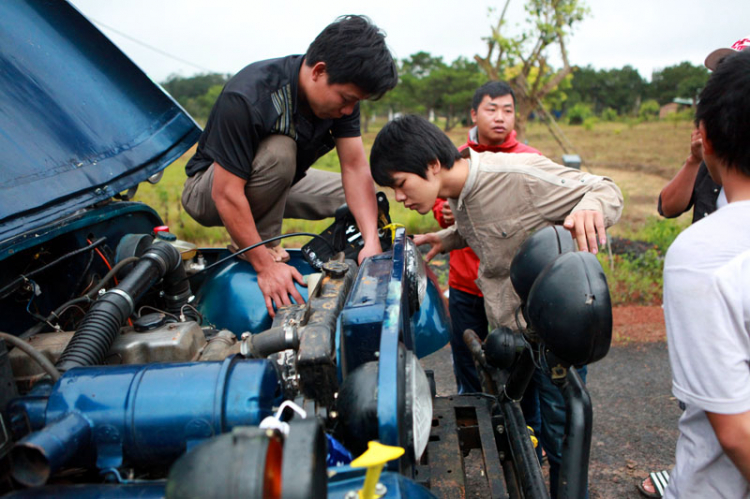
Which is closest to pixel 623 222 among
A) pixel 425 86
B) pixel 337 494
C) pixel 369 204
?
pixel 369 204

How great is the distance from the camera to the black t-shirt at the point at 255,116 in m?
2.14

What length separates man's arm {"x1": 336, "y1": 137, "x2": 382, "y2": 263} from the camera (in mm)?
2401

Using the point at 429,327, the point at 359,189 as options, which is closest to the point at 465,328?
the point at 429,327

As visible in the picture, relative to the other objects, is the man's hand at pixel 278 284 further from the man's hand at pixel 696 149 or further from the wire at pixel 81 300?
the man's hand at pixel 696 149

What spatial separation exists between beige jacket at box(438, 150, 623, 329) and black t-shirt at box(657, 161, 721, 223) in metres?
0.54

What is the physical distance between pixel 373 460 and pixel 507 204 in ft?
5.52

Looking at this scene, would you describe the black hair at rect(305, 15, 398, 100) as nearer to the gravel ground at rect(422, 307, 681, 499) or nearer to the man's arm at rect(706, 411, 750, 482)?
the man's arm at rect(706, 411, 750, 482)

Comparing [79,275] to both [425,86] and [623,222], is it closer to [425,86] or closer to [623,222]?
[623,222]

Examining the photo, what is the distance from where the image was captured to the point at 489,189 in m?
2.31

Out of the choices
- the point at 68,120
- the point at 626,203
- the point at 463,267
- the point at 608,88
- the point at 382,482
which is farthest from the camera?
the point at 608,88

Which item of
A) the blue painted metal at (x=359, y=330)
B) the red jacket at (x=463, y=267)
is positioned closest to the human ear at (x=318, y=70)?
the red jacket at (x=463, y=267)

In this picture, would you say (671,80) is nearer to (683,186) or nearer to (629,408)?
(629,408)

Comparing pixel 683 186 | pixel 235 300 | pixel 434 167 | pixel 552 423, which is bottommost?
pixel 552 423

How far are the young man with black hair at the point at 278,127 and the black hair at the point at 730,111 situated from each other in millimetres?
1354
